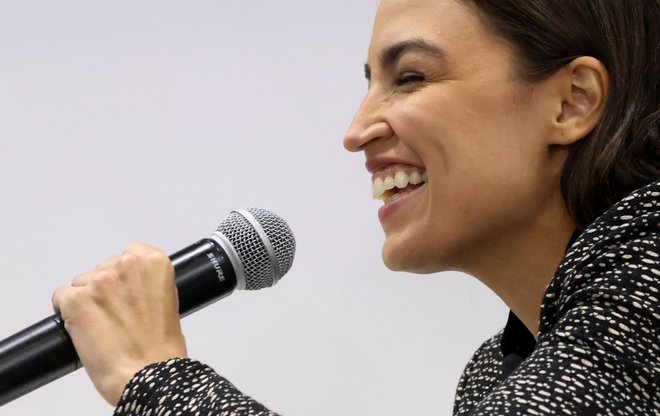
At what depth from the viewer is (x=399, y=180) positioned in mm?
1215

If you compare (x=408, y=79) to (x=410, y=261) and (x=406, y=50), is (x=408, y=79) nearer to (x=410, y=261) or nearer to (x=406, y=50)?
(x=406, y=50)

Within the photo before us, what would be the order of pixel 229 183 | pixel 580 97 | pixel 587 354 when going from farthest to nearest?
pixel 229 183, pixel 580 97, pixel 587 354

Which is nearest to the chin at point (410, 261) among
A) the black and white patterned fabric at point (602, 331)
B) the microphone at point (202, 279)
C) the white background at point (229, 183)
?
the microphone at point (202, 279)

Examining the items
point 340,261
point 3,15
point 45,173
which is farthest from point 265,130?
point 3,15

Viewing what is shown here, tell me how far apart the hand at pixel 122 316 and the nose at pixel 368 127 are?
27cm

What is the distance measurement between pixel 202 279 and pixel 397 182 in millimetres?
257

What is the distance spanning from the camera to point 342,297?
202cm

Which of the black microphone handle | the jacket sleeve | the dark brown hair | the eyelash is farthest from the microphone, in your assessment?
the dark brown hair

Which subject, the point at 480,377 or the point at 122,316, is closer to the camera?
the point at 122,316

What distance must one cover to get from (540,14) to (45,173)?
3.91ft

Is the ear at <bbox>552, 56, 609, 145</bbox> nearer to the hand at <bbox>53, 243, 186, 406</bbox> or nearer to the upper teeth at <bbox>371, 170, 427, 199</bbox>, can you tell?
the upper teeth at <bbox>371, 170, 427, 199</bbox>

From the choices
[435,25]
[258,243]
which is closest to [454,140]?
[435,25]

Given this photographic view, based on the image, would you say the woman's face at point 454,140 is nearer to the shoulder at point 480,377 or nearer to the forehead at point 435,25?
the forehead at point 435,25

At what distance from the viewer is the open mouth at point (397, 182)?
121 centimetres
